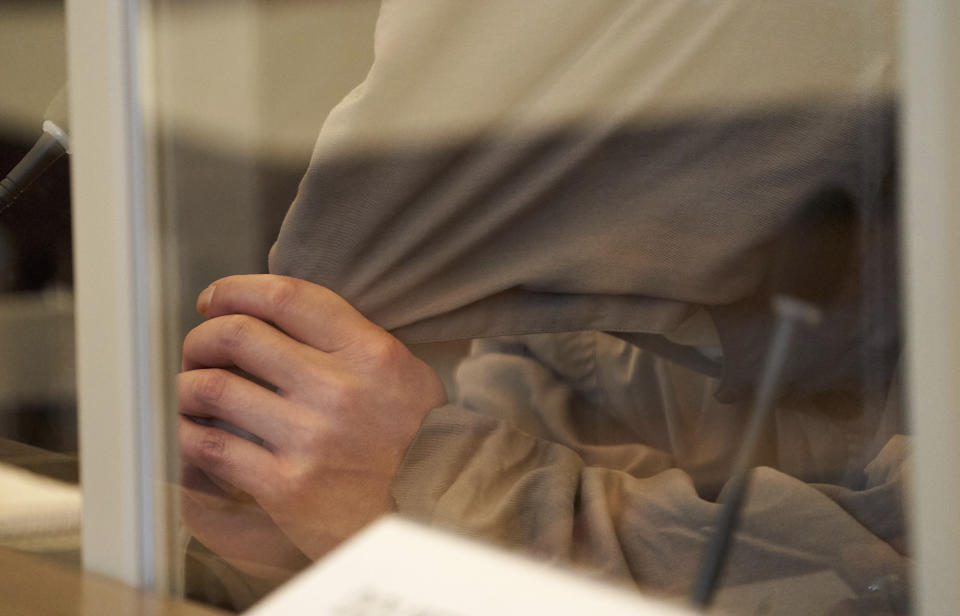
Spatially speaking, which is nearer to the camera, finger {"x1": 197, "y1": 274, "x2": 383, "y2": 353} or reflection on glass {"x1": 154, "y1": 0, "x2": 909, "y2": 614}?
reflection on glass {"x1": 154, "y1": 0, "x2": 909, "y2": 614}

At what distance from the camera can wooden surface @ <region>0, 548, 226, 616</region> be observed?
0.51 metres

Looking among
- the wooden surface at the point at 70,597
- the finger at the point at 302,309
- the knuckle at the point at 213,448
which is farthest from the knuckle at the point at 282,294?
the wooden surface at the point at 70,597

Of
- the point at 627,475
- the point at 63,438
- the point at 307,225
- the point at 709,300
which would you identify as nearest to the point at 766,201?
the point at 709,300

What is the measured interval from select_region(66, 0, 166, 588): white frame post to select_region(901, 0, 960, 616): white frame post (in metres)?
0.50

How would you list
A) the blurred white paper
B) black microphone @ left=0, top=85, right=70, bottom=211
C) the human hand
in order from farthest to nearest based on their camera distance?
black microphone @ left=0, top=85, right=70, bottom=211 < the human hand < the blurred white paper

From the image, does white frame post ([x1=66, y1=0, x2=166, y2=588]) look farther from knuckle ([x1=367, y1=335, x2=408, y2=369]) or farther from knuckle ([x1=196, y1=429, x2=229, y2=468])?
knuckle ([x1=367, y1=335, x2=408, y2=369])

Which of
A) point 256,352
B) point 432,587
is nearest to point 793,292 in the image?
point 432,587

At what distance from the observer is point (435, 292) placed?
0.48 m

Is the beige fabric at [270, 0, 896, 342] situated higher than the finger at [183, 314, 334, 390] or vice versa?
the beige fabric at [270, 0, 896, 342]

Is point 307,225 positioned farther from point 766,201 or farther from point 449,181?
point 766,201

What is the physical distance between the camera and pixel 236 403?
514mm

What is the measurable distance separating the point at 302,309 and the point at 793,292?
310 mm

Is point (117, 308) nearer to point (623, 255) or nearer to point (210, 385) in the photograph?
point (210, 385)

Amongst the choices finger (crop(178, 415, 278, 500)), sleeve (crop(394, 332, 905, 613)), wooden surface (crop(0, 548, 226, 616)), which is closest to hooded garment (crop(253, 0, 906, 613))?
sleeve (crop(394, 332, 905, 613))
